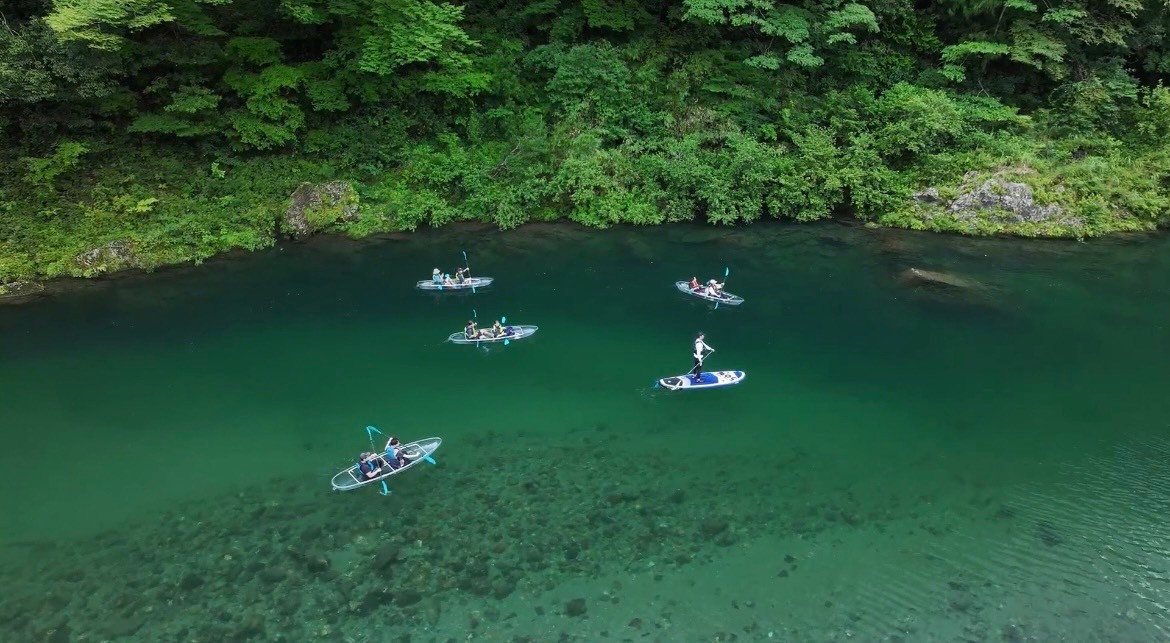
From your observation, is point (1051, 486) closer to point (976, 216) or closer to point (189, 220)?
point (976, 216)

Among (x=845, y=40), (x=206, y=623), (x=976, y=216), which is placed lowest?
(x=206, y=623)

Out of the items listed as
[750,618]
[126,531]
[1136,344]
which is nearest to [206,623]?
[126,531]

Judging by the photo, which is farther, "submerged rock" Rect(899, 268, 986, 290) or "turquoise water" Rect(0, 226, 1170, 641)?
"submerged rock" Rect(899, 268, 986, 290)

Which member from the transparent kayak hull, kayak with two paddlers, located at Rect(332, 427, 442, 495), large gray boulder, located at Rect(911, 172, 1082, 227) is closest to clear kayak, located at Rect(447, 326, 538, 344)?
the transparent kayak hull

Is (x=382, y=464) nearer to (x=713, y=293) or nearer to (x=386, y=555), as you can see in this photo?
(x=386, y=555)

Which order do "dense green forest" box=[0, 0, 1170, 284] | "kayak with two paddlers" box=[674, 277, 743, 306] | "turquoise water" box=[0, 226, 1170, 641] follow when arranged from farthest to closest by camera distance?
"dense green forest" box=[0, 0, 1170, 284] → "kayak with two paddlers" box=[674, 277, 743, 306] → "turquoise water" box=[0, 226, 1170, 641]

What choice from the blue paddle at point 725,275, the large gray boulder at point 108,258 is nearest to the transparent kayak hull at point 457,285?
the blue paddle at point 725,275

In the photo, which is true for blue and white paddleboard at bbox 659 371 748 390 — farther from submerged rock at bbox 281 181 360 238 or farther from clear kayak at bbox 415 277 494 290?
submerged rock at bbox 281 181 360 238

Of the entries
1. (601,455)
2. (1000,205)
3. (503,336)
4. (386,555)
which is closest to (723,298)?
(503,336)
